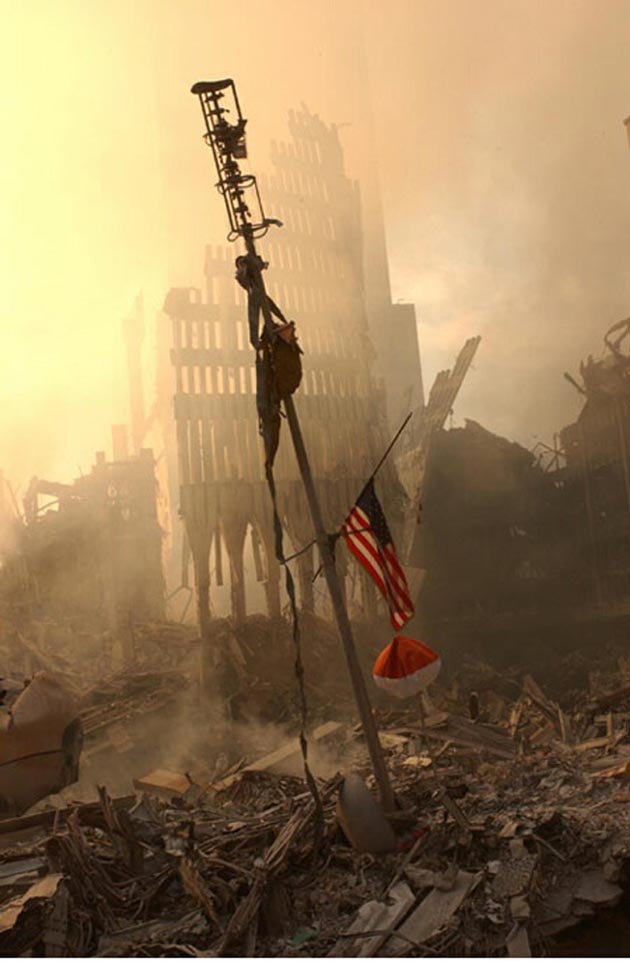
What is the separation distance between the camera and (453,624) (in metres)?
18.0

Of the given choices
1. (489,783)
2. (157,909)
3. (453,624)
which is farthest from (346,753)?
(453,624)

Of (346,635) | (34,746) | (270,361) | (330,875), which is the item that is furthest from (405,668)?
(34,746)

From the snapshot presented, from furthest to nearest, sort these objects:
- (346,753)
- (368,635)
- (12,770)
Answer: (368,635) < (346,753) < (12,770)

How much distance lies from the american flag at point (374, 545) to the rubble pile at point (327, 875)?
1.77 meters

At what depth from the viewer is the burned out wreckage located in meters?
5.48

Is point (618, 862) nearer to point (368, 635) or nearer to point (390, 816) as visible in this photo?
point (390, 816)

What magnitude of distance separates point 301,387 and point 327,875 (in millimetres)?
10260

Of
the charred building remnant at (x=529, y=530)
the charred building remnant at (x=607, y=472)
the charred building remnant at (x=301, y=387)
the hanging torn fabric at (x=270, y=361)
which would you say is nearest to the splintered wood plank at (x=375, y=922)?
the hanging torn fabric at (x=270, y=361)

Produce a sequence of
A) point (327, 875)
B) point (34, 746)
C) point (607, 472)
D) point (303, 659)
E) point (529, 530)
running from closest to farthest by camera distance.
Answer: point (327, 875)
point (34, 746)
point (303, 659)
point (607, 472)
point (529, 530)

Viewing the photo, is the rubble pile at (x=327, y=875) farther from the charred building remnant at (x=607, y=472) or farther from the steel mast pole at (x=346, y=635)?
the charred building remnant at (x=607, y=472)

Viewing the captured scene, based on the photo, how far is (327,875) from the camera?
19.1 feet

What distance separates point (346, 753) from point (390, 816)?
4.56 metres

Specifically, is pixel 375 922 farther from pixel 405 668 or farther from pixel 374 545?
pixel 374 545

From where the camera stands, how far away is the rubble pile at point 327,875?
509 centimetres
